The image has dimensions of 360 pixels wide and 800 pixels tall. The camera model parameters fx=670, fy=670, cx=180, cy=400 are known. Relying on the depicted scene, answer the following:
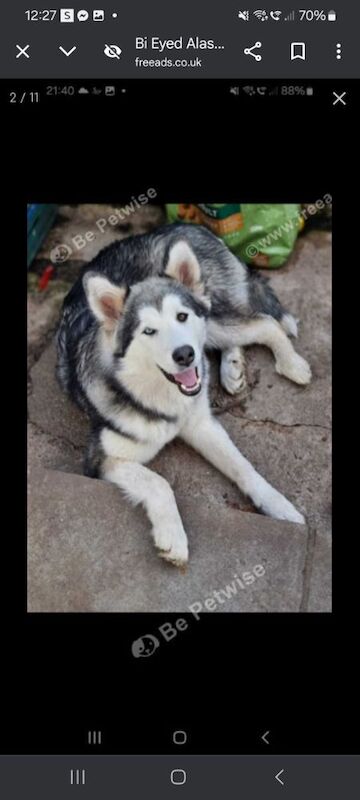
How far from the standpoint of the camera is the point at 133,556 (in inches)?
126

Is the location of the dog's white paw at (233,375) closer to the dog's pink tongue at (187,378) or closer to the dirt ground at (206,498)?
the dirt ground at (206,498)

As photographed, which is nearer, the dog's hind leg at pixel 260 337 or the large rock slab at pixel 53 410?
the large rock slab at pixel 53 410

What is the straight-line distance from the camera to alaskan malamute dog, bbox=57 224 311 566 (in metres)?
3.11

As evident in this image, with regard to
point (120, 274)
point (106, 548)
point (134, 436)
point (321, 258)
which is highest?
point (321, 258)

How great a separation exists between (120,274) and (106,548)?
1655 millimetres

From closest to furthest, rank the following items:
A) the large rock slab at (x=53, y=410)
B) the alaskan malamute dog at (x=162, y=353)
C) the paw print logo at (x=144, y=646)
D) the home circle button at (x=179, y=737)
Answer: the home circle button at (x=179, y=737) < the paw print logo at (x=144, y=646) < the alaskan malamute dog at (x=162, y=353) < the large rock slab at (x=53, y=410)

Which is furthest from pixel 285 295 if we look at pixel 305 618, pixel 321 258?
pixel 305 618

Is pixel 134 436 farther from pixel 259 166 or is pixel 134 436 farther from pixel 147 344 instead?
pixel 259 166

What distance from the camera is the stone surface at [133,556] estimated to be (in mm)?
2959

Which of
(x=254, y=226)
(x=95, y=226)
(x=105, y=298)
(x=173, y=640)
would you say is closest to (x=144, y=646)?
(x=173, y=640)

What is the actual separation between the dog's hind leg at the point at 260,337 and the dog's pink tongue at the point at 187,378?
1.26 m

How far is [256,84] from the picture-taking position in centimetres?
243

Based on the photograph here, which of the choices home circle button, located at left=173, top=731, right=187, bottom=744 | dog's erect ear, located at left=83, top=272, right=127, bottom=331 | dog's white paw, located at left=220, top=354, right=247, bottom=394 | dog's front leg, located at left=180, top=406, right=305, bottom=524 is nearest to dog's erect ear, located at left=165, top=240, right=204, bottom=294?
dog's erect ear, located at left=83, top=272, right=127, bottom=331
